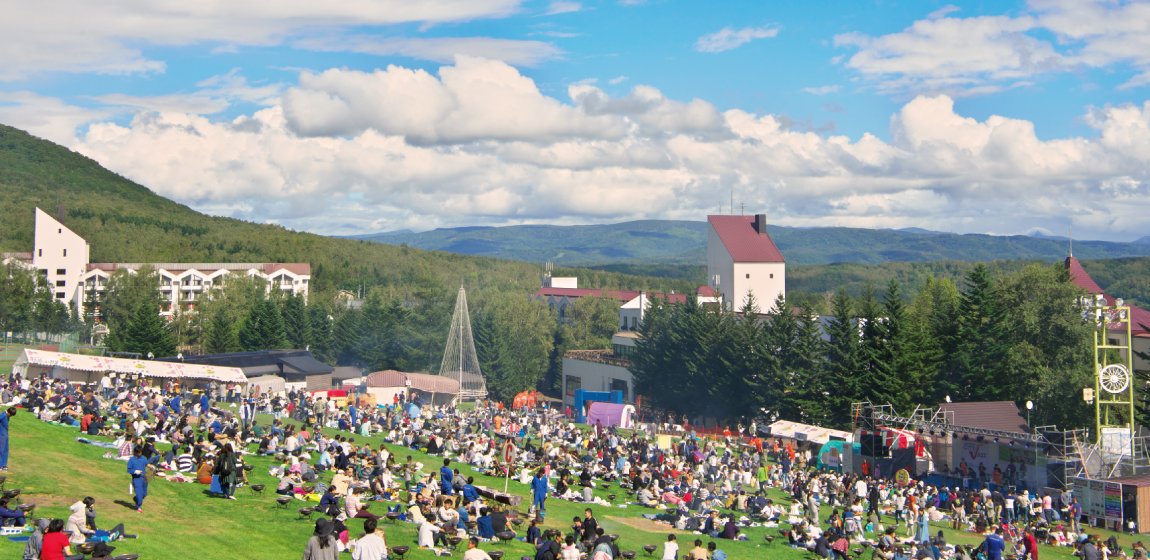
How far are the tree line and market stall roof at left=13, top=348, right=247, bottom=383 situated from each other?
93.2 ft

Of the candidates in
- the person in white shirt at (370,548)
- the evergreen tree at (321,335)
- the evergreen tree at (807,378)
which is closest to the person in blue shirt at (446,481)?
the person in white shirt at (370,548)

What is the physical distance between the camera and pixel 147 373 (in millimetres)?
44375

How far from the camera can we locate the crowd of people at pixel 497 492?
65.6ft

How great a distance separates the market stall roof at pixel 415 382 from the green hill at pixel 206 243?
139 ft

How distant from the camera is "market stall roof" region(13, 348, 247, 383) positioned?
144ft

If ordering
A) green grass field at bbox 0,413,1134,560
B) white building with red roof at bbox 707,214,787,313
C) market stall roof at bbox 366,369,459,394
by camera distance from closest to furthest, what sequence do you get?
1. green grass field at bbox 0,413,1134,560
2. market stall roof at bbox 366,369,459,394
3. white building with red roof at bbox 707,214,787,313

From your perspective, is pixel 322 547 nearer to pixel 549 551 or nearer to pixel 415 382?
pixel 549 551

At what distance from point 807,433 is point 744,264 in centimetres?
4350

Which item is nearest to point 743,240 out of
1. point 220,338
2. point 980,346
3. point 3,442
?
point 980,346

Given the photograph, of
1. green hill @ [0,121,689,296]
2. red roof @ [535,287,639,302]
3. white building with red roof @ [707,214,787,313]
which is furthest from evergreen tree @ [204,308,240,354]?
white building with red roof @ [707,214,787,313]

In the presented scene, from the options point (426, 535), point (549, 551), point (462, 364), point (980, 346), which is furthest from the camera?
point (462, 364)

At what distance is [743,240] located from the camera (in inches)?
3430

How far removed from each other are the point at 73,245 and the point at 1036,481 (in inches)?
3936

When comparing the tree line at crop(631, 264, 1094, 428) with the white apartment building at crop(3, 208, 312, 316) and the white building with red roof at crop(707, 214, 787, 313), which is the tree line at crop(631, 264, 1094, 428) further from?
the white apartment building at crop(3, 208, 312, 316)
